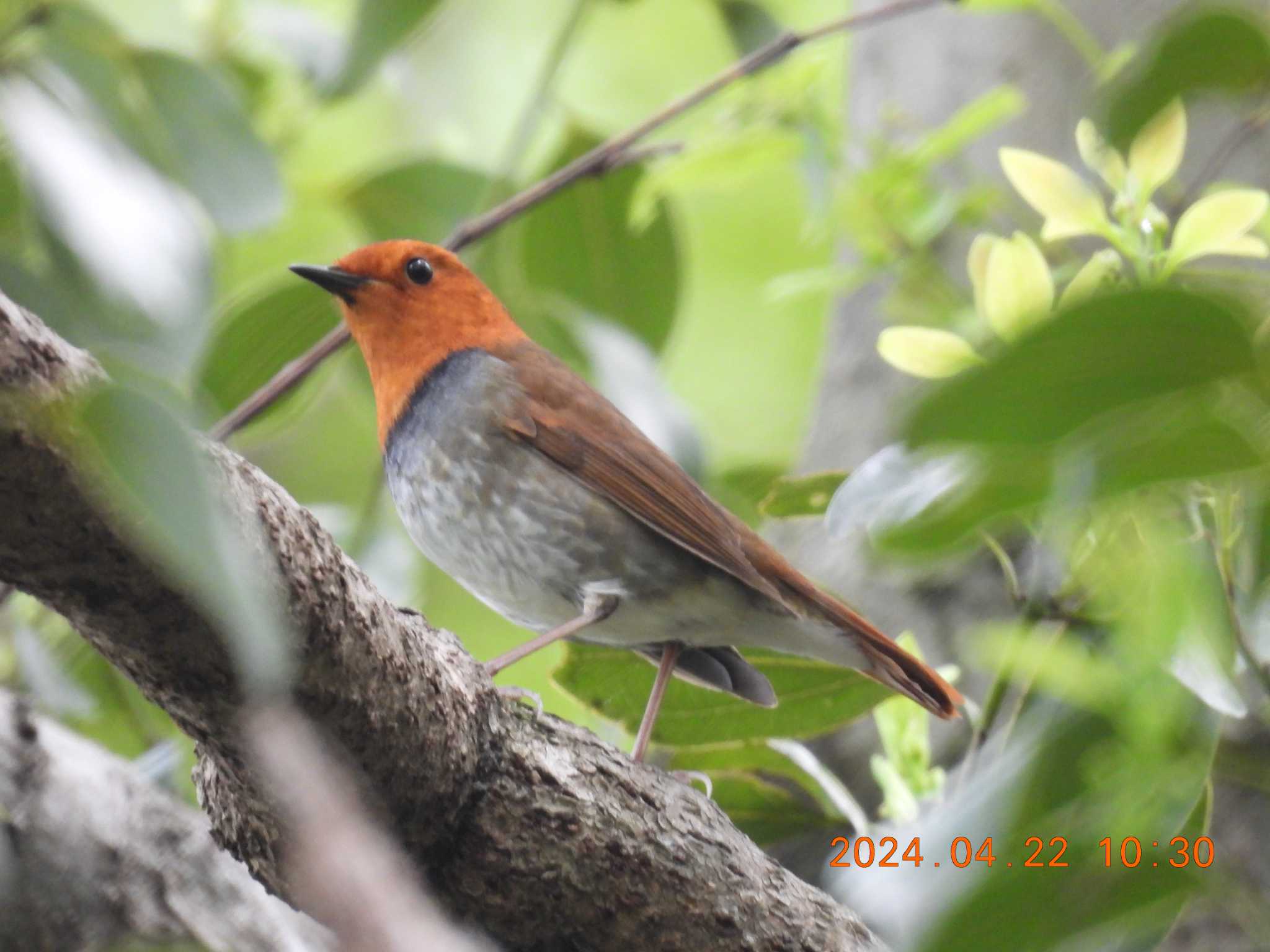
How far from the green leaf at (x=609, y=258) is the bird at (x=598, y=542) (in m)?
0.43

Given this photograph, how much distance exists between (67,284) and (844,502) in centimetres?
169

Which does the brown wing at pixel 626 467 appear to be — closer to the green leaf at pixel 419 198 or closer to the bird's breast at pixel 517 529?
the bird's breast at pixel 517 529

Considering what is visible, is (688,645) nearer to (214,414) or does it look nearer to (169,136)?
(214,414)

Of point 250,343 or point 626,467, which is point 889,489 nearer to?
point 626,467

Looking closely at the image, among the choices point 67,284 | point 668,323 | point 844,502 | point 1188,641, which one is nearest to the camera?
point 1188,641

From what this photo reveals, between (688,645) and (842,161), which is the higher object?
(842,161)

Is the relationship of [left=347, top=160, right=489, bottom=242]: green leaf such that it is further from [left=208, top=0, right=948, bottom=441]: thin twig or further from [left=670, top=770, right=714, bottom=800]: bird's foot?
[left=670, top=770, right=714, bottom=800]: bird's foot

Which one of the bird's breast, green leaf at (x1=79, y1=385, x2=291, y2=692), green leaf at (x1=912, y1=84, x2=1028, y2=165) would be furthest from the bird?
green leaf at (x1=79, y1=385, x2=291, y2=692)

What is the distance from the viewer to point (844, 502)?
122 cm

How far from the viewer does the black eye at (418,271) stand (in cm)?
309

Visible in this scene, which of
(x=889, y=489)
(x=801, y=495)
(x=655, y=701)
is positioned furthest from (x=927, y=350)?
(x=655, y=701)

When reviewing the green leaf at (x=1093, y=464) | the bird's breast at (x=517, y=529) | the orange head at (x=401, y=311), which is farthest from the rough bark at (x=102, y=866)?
the green leaf at (x=1093, y=464)

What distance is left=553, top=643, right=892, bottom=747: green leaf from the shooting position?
246 centimetres

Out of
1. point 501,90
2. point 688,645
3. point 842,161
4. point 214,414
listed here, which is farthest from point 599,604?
point 501,90
